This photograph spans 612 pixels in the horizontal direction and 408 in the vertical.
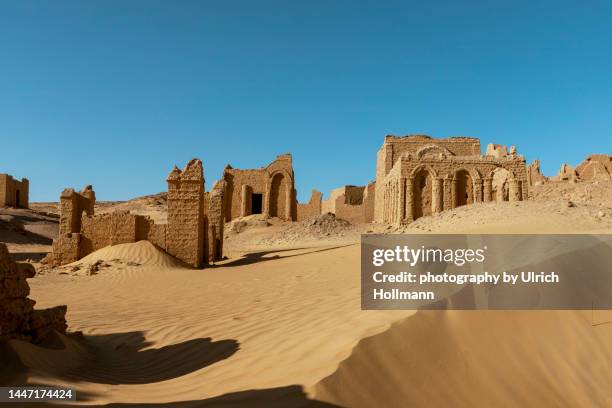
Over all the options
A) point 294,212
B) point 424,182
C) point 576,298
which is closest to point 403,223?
point 424,182

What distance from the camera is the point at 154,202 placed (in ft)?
164

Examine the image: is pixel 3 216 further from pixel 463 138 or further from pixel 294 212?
pixel 463 138

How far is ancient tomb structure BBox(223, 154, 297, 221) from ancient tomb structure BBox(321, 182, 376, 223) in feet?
26.3

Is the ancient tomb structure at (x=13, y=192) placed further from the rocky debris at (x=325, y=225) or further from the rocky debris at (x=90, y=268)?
the rocky debris at (x=90, y=268)

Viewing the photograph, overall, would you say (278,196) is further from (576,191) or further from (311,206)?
(576,191)

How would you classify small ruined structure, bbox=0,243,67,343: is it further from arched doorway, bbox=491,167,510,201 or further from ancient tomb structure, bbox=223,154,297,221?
ancient tomb structure, bbox=223,154,297,221

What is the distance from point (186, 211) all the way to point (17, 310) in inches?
390

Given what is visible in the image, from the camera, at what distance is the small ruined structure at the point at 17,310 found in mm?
3527

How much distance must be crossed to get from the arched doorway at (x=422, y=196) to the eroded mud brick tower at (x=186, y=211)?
12.4 metres

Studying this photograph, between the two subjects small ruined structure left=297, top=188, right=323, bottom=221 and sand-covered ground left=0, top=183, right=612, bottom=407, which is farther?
small ruined structure left=297, top=188, right=323, bottom=221

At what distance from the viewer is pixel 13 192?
36.7 meters

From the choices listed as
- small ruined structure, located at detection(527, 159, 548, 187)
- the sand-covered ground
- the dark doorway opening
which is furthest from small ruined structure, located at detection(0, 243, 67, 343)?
small ruined structure, located at detection(527, 159, 548, 187)

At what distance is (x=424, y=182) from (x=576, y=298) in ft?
61.3

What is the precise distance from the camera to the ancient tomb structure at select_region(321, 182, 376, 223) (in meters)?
37.3
